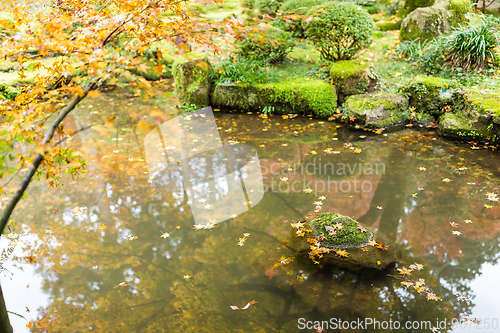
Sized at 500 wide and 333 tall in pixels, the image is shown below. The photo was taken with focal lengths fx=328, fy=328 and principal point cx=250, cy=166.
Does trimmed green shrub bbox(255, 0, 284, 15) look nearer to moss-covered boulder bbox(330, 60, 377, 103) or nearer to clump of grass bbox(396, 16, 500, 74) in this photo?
moss-covered boulder bbox(330, 60, 377, 103)

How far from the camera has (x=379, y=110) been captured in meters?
6.84

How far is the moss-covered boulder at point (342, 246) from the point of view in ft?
11.9

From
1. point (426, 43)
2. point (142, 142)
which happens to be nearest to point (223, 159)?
point (142, 142)

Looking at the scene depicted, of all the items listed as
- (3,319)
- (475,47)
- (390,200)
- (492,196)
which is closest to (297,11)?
(475,47)

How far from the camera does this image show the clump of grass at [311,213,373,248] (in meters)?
3.82

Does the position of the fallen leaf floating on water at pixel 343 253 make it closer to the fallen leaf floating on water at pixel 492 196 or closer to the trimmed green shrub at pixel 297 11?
the fallen leaf floating on water at pixel 492 196

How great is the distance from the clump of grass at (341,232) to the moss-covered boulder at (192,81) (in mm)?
5153

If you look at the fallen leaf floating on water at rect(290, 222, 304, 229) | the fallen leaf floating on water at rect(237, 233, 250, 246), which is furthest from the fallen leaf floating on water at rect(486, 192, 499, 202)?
the fallen leaf floating on water at rect(237, 233, 250, 246)

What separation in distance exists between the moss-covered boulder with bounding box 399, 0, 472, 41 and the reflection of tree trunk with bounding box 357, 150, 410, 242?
512cm

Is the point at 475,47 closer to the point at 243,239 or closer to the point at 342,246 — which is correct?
the point at 342,246

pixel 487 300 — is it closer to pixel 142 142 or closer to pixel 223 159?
pixel 223 159

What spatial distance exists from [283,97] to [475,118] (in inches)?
151

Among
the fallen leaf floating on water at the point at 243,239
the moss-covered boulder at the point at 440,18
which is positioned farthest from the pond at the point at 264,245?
the moss-covered boulder at the point at 440,18

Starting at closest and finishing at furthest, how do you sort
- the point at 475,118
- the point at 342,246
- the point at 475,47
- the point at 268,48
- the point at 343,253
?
the point at 343,253 → the point at 342,246 → the point at 475,118 → the point at 475,47 → the point at 268,48
